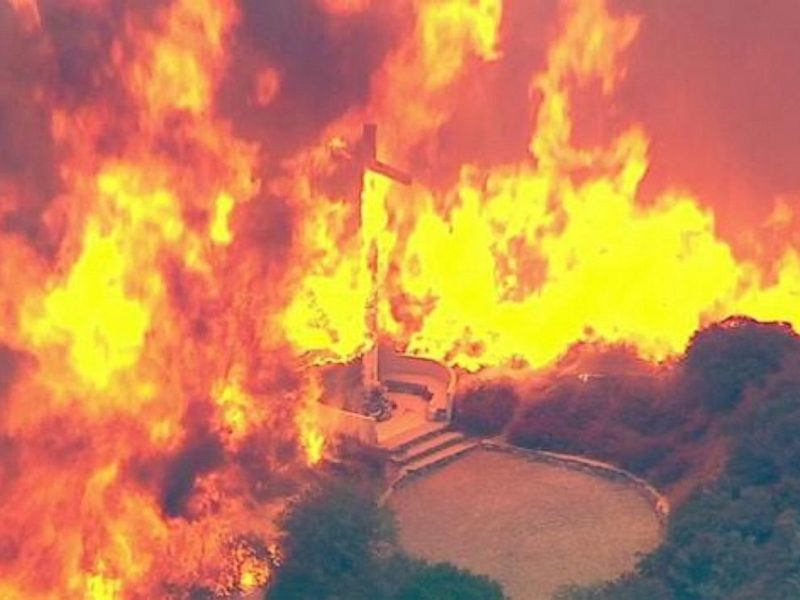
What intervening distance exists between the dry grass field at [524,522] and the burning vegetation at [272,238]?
3.18m

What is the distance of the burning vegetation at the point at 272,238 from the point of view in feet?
81.0

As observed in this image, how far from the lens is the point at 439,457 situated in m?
30.8

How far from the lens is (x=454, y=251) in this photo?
1556 inches

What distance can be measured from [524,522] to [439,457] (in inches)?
151

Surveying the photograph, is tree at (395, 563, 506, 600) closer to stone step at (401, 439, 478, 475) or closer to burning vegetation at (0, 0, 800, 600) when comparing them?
burning vegetation at (0, 0, 800, 600)

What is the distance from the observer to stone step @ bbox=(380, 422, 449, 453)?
30.7m

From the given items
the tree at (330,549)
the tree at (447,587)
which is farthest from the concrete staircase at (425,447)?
the tree at (447,587)

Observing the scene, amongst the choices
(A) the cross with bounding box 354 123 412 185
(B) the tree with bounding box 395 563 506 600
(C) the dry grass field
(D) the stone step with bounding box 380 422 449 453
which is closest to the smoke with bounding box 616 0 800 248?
(A) the cross with bounding box 354 123 412 185

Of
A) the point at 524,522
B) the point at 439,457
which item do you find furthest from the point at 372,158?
the point at 524,522

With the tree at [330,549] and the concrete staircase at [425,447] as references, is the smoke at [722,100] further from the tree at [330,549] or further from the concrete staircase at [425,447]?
the tree at [330,549]

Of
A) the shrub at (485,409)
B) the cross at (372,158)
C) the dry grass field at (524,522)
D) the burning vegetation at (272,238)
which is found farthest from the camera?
the shrub at (485,409)

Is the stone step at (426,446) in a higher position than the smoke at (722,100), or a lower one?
lower

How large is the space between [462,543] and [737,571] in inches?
237

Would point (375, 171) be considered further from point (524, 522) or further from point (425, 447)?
point (524, 522)
